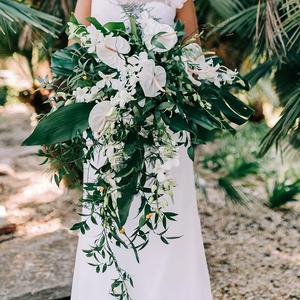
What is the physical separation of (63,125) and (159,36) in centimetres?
37

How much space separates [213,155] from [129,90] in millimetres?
2705

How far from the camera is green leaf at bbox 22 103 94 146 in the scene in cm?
163

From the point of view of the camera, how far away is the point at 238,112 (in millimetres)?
1806

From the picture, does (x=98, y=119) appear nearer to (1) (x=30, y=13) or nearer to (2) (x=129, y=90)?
(2) (x=129, y=90)

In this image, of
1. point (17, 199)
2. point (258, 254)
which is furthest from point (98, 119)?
point (17, 199)

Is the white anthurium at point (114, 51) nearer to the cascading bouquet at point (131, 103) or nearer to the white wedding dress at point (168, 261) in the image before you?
the cascading bouquet at point (131, 103)

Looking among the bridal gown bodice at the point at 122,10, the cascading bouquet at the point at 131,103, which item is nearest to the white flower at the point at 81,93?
the cascading bouquet at the point at 131,103

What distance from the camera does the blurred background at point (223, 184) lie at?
8.83 ft

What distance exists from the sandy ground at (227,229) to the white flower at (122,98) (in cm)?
148

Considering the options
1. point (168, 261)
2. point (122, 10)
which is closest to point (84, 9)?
point (122, 10)

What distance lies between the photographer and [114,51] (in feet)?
5.12

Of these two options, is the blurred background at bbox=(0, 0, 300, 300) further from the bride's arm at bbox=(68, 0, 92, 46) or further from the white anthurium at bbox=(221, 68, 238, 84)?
the white anthurium at bbox=(221, 68, 238, 84)

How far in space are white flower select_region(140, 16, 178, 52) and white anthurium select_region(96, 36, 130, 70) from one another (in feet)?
0.22

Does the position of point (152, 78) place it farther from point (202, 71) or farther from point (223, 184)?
point (223, 184)
